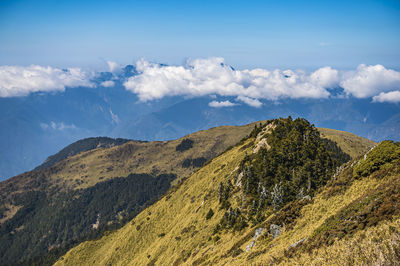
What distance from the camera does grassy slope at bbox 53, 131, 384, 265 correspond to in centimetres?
3994

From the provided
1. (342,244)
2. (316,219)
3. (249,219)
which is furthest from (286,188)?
(342,244)

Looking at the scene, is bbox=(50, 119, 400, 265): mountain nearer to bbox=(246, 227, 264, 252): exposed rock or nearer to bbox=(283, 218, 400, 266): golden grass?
bbox=(283, 218, 400, 266): golden grass

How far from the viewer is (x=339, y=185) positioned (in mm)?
46031

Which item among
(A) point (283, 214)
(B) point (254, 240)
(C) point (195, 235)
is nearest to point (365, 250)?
(A) point (283, 214)

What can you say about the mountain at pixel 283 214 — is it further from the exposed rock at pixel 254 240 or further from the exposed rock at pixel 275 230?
the exposed rock at pixel 254 240

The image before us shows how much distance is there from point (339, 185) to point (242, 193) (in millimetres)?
35995

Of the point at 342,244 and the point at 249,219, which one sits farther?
the point at 249,219

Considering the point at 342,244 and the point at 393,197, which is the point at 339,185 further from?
the point at 342,244

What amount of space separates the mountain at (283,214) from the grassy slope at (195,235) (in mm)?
284

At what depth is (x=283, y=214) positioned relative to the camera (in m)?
46.4

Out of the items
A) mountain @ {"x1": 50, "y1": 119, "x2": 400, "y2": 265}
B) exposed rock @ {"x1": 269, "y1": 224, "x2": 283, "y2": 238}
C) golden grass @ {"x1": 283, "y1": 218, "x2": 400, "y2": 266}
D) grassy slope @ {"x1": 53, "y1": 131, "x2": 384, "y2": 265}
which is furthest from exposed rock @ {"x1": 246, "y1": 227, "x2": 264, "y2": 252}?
golden grass @ {"x1": 283, "y1": 218, "x2": 400, "y2": 266}

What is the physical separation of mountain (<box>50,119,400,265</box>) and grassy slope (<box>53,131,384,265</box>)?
284mm

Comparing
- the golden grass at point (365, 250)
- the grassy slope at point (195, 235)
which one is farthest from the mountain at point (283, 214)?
the grassy slope at point (195, 235)

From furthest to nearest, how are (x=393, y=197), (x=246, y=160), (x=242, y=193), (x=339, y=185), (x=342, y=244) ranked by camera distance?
(x=246, y=160)
(x=242, y=193)
(x=339, y=185)
(x=393, y=197)
(x=342, y=244)
